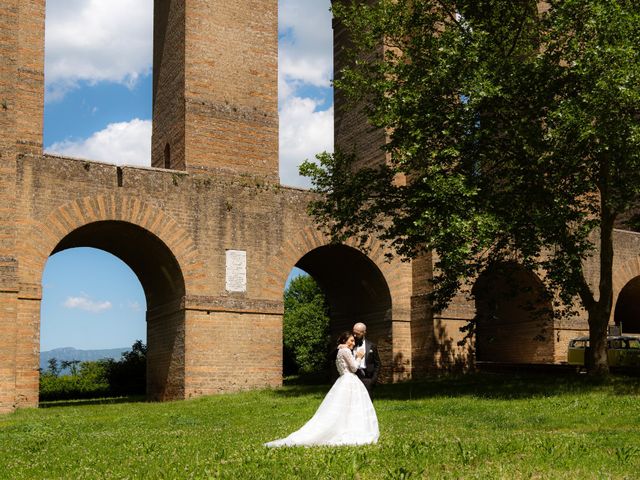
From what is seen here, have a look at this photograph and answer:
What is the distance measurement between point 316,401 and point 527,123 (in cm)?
703

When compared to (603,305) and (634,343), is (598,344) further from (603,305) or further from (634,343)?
(634,343)

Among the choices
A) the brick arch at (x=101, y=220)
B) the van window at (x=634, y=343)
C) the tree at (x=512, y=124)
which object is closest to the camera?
the tree at (x=512, y=124)

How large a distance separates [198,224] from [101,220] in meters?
2.45

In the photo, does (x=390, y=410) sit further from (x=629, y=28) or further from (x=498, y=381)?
(x=629, y=28)

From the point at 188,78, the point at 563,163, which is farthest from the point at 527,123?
the point at 188,78

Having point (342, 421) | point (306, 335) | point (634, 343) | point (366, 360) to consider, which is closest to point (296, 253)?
point (634, 343)

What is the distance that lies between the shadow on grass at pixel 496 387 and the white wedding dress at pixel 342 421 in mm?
7319

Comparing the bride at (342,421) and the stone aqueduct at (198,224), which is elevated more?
the stone aqueduct at (198,224)

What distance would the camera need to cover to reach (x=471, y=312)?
2402cm

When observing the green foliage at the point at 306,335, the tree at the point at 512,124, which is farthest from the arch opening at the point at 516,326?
the green foliage at the point at 306,335

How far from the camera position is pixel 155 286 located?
22219 mm

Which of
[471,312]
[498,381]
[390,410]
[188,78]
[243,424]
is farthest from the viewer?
[471,312]

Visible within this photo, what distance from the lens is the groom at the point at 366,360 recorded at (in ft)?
33.2

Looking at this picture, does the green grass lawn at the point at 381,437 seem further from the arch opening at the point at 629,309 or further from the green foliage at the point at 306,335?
the green foliage at the point at 306,335
